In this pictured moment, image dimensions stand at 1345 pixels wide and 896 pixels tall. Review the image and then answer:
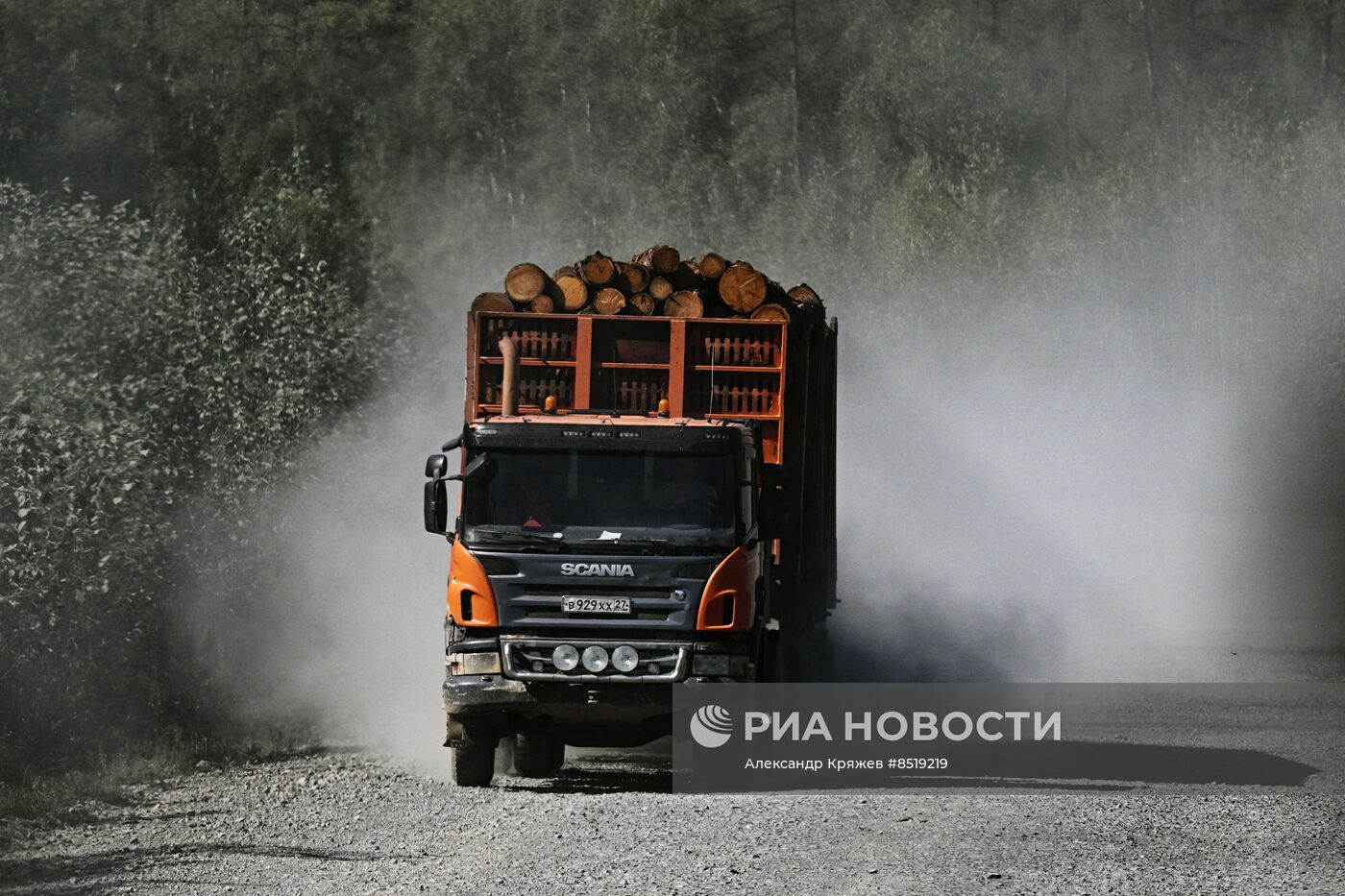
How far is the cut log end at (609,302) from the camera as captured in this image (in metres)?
14.6

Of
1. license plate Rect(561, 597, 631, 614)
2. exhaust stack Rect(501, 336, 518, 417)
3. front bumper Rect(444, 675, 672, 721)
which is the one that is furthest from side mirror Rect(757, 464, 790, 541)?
exhaust stack Rect(501, 336, 518, 417)

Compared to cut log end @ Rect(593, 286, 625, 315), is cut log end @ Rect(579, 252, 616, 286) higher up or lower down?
higher up

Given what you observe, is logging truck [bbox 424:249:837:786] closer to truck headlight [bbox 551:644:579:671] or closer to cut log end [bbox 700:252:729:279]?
truck headlight [bbox 551:644:579:671]

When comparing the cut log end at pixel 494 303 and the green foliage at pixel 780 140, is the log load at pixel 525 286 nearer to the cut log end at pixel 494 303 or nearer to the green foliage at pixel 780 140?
the cut log end at pixel 494 303

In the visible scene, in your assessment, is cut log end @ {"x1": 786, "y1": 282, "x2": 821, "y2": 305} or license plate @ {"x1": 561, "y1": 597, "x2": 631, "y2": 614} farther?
cut log end @ {"x1": 786, "y1": 282, "x2": 821, "y2": 305}

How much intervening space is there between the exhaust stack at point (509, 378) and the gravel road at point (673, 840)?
8.63 ft

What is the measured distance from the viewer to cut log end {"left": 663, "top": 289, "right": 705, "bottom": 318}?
14.5m

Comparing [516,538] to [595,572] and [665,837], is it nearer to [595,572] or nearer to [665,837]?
[595,572]

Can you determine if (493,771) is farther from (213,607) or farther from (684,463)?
(213,607)

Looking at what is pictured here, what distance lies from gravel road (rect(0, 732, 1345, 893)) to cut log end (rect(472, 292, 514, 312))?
3.51 metres

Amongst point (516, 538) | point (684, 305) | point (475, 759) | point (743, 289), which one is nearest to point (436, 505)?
point (516, 538)

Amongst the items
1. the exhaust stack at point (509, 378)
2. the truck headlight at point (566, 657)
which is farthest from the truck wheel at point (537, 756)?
the exhaust stack at point (509, 378)

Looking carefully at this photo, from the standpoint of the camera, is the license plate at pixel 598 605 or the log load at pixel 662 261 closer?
the license plate at pixel 598 605

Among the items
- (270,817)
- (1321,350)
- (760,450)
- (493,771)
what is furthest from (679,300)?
(1321,350)
